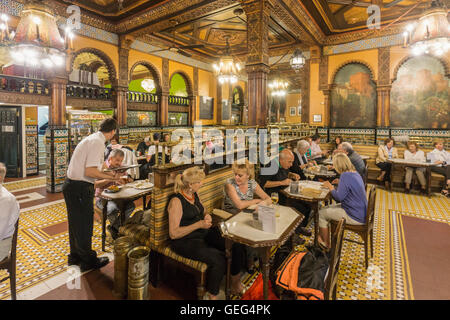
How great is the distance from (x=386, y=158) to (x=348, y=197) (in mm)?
5415

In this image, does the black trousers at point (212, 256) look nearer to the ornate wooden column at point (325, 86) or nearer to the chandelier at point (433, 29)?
the chandelier at point (433, 29)

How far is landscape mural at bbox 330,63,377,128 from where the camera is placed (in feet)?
30.3

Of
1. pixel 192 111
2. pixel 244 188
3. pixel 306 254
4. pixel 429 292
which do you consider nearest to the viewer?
pixel 306 254

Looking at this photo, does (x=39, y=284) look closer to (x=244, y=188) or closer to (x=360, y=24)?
(x=244, y=188)

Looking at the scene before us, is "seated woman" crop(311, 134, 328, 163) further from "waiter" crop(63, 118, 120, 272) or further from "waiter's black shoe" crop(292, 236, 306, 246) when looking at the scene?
"waiter" crop(63, 118, 120, 272)

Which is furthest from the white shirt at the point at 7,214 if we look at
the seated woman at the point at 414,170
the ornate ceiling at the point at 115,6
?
the seated woman at the point at 414,170

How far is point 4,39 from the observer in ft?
15.6

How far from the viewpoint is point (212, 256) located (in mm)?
2357

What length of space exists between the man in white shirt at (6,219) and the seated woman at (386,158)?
874cm

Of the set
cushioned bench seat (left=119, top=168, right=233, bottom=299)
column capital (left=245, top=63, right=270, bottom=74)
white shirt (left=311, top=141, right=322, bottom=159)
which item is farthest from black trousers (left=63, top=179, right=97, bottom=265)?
white shirt (left=311, top=141, right=322, bottom=159)

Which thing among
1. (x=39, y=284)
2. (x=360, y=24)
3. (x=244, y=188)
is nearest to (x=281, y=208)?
(x=244, y=188)

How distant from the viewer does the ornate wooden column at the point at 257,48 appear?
5.54m
